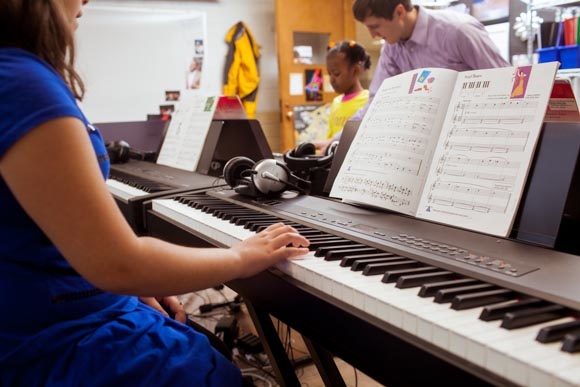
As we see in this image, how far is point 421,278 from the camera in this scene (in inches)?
34.9

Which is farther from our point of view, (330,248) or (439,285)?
(330,248)

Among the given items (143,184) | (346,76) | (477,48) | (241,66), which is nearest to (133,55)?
(241,66)

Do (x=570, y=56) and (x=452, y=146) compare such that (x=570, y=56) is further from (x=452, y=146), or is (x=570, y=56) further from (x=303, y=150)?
(x=452, y=146)

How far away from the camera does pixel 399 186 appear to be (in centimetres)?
131

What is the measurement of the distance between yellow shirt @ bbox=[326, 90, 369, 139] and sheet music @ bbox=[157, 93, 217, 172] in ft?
4.18

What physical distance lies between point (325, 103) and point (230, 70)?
1094 millimetres

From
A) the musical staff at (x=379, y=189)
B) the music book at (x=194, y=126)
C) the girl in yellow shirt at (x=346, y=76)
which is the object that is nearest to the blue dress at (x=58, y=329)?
the musical staff at (x=379, y=189)

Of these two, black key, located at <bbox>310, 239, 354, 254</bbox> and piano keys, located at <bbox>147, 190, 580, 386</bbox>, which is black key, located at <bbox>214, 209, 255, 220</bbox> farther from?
black key, located at <bbox>310, 239, 354, 254</bbox>

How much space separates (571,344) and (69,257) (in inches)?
26.1

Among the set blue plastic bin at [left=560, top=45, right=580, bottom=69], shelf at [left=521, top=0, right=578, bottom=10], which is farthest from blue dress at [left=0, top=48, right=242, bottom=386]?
shelf at [left=521, top=0, right=578, bottom=10]

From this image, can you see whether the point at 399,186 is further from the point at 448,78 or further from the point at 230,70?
the point at 230,70

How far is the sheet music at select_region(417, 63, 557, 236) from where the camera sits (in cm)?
107

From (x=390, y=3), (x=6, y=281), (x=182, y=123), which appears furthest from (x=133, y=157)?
(x=6, y=281)

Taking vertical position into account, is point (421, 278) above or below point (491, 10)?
below
